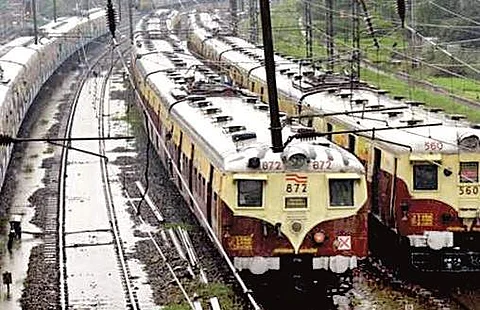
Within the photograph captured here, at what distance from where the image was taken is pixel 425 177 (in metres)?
18.5

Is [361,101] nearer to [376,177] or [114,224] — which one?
[376,177]

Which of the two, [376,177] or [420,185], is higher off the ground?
[420,185]

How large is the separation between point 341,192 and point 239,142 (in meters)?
2.18

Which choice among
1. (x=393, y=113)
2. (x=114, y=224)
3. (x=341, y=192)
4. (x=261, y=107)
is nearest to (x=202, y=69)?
(x=114, y=224)

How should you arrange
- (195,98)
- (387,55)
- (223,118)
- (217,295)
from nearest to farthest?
1. (217,295)
2. (223,118)
3. (195,98)
4. (387,55)

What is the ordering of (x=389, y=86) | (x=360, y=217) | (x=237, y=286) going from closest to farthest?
(x=360, y=217) → (x=237, y=286) → (x=389, y=86)

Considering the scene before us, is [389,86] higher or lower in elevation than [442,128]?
lower

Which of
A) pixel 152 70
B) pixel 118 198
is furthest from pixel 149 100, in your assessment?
pixel 118 198

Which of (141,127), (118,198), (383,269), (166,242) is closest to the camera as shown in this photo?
(383,269)

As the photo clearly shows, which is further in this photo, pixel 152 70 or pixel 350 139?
pixel 152 70

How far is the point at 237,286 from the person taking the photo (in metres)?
17.9

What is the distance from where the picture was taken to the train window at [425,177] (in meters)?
18.4

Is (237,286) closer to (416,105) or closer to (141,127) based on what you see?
(416,105)

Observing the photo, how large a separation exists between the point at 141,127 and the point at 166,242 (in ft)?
60.7
